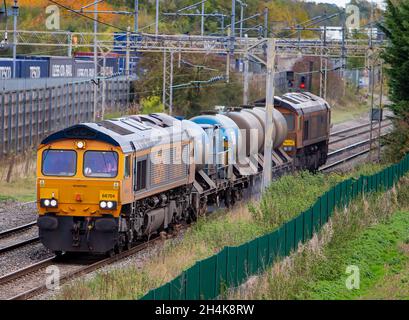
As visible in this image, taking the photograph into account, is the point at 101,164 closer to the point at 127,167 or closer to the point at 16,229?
the point at 127,167

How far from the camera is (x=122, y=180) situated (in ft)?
72.8

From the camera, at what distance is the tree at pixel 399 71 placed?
132 feet

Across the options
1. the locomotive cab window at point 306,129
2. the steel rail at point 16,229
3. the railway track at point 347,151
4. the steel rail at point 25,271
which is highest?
the locomotive cab window at point 306,129

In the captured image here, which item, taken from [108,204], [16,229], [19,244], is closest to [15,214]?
[16,229]

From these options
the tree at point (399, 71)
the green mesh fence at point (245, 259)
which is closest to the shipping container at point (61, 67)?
the tree at point (399, 71)

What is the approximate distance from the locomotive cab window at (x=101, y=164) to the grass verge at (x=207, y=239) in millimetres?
1984

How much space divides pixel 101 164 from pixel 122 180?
0.58m

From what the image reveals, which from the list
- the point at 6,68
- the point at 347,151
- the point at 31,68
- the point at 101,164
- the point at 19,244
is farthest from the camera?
the point at 347,151

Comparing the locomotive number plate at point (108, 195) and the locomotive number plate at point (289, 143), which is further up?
the locomotive number plate at point (108, 195)

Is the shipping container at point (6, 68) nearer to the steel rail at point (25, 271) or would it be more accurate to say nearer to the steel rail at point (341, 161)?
the steel rail at point (341, 161)

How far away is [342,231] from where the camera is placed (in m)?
22.1

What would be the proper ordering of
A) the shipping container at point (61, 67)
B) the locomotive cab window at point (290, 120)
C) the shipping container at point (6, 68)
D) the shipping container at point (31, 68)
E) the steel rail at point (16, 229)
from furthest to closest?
1. the shipping container at point (61, 67)
2. the shipping container at point (31, 68)
3. the shipping container at point (6, 68)
4. the locomotive cab window at point (290, 120)
5. the steel rail at point (16, 229)

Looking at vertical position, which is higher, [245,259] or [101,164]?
[101,164]

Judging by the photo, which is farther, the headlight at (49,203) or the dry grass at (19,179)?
the dry grass at (19,179)
